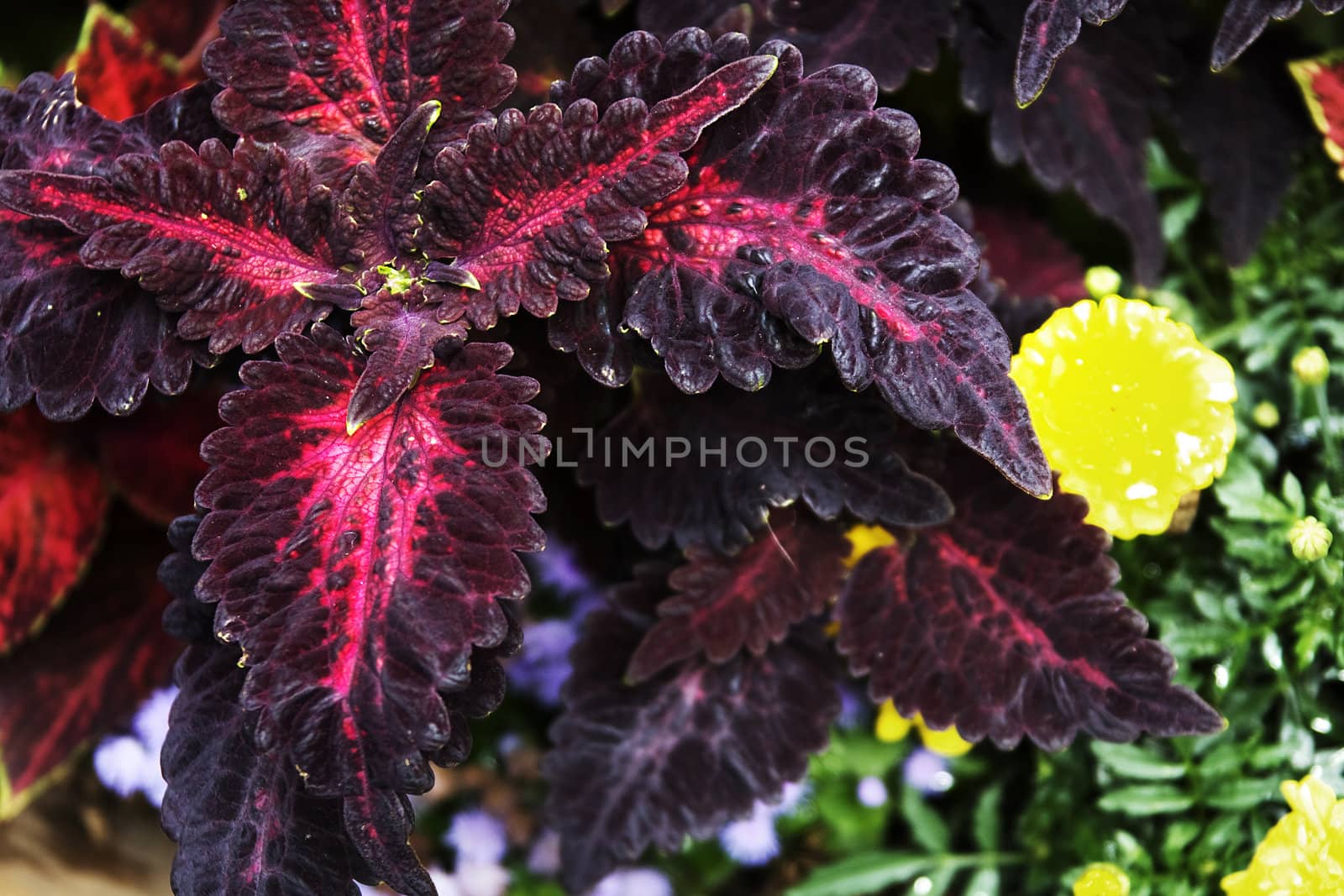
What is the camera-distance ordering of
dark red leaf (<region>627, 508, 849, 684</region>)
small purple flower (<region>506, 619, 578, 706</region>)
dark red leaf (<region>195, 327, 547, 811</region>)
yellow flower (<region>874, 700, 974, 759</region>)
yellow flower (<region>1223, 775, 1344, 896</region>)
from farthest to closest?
small purple flower (<region>506, 619, 578, 706</region>) → yellow flower (<region>874, 700, 974, 759</region>) → dark red leaf (<region>627, 508, 849, 684</region>) → yellow flower (<region>1223, 775, 1344, 896</region>) → dark red leaf (<region>195, 327, 547, 811</region>)

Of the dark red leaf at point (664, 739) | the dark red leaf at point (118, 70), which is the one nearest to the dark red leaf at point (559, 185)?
the dark red leaf at point (664, 739)

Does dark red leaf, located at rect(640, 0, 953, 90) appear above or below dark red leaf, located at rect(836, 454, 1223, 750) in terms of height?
above

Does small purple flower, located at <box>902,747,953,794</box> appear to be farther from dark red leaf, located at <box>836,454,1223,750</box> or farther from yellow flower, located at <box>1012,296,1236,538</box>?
yellow flower, located at <box>1012,296,1236,538</box>

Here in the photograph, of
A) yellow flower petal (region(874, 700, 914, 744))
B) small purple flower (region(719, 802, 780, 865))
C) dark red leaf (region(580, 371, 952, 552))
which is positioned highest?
dark red leaf (region(580, 371, 952, 552))

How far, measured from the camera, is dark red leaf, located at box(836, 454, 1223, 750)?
82cm

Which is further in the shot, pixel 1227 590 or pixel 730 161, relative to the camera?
pixel 1227 590

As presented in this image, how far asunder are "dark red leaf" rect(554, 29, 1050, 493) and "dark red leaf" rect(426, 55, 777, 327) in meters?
0.04

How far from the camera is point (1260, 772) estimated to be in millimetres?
945

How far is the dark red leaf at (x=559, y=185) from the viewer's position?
2.33 feet

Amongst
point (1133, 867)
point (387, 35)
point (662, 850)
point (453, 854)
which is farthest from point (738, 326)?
point (453, 854)

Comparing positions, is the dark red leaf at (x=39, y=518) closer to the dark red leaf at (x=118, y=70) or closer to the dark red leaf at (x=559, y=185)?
the dark red leaf at (x=118, y=70)

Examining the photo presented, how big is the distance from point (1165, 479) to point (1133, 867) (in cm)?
35

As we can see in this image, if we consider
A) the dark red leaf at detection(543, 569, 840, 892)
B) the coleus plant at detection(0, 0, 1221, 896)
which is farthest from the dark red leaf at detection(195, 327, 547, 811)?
the dark red leaf at detection(543, 569, 840, 892)

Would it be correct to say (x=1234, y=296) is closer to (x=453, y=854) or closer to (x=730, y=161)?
(x=730, y=161)
